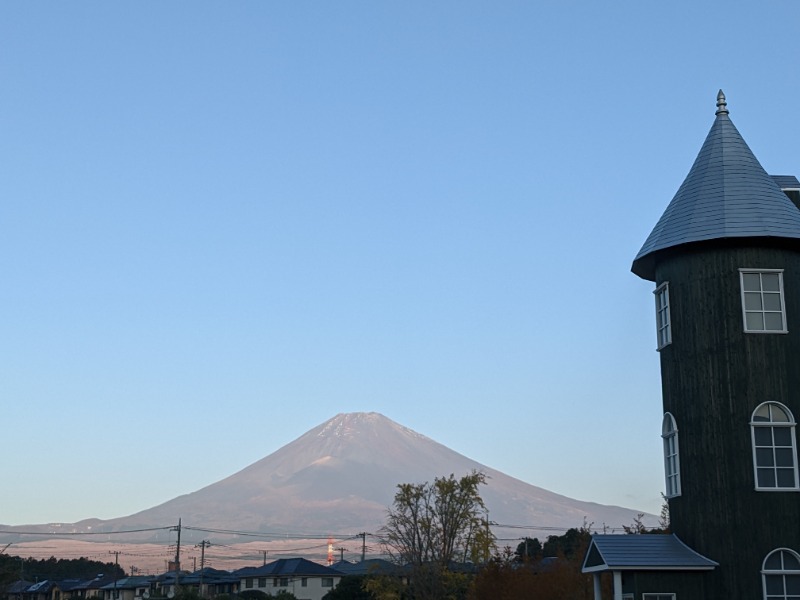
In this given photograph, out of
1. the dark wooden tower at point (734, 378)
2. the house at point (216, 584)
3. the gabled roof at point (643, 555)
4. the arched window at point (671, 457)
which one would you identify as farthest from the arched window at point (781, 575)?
the house at point (216, 584)

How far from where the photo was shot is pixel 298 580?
91.8m

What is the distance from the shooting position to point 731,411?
23703 mm

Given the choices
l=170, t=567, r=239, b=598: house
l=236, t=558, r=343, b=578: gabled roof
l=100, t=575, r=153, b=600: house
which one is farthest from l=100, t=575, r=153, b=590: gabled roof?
l=236, t=558, r=343, b=578: gabled roof

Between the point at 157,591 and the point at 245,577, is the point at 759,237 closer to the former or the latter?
the point at 245,577

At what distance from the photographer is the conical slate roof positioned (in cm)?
2448

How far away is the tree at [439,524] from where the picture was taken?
2032 inches

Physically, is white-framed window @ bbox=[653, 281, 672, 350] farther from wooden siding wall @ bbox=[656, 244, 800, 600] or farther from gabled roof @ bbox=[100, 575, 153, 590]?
gabled roof @ bbox=[100, 575, 153, 590]

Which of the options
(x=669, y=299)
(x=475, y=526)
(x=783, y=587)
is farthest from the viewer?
(x=475, y=526)

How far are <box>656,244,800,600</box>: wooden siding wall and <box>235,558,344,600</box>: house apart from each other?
7023 cm

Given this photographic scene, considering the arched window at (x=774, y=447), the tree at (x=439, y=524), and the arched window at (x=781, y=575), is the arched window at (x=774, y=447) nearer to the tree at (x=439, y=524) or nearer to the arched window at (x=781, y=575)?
the arched window at (x=781, y=575)

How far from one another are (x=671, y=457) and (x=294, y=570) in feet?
237

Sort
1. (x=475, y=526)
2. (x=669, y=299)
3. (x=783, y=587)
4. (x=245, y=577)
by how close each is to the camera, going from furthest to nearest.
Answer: (x=245, y=577)
(x=475, y=526)
(x=669, y=299)
(x=783, y=587)

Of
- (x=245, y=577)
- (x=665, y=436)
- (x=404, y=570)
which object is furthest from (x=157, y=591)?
(x=665, y=436)

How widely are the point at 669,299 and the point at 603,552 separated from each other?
6222mm
